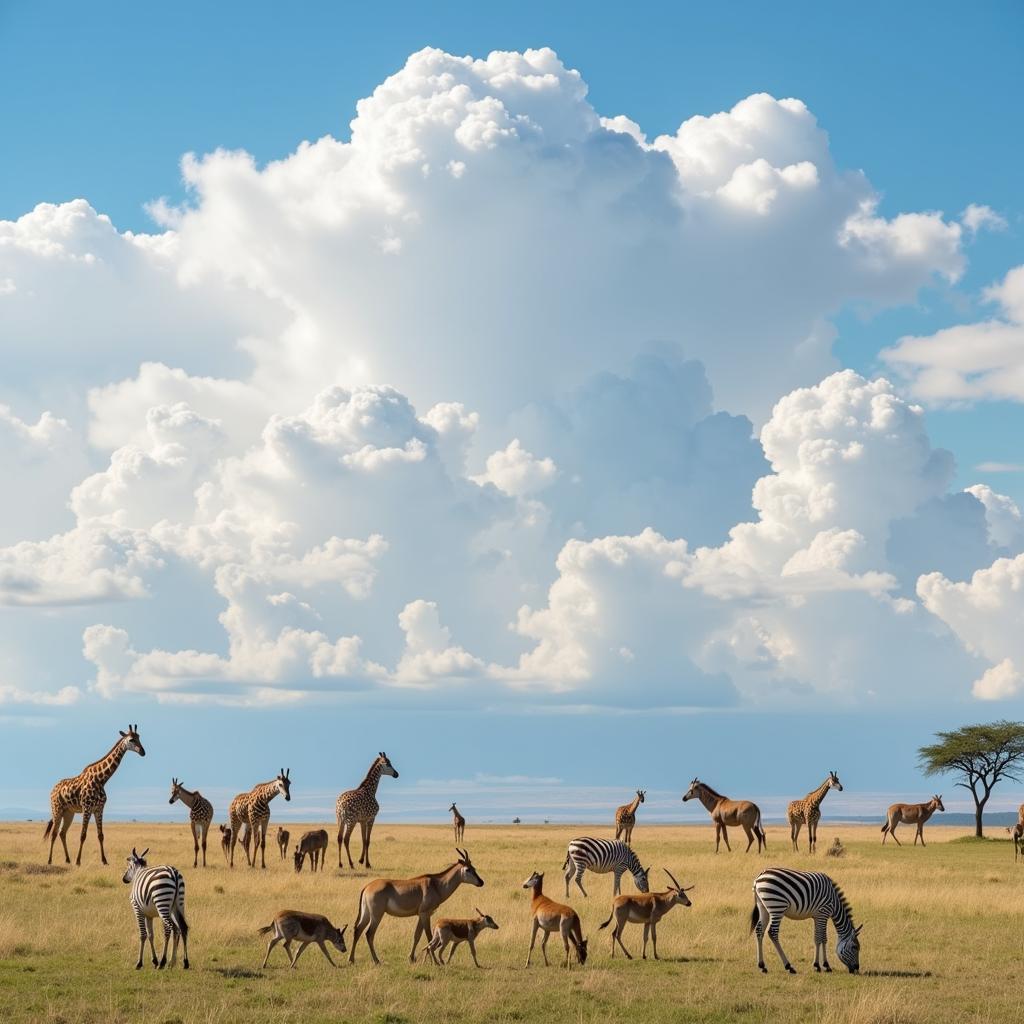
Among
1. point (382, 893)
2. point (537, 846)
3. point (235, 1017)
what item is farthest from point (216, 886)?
point (537, 846)

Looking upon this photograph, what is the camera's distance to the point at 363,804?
39.7 metres

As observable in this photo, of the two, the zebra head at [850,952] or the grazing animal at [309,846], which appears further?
the grazing animal at [309,846]

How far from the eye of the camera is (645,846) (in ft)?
171

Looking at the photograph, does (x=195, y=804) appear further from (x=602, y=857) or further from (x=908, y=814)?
(x=908, y=814)

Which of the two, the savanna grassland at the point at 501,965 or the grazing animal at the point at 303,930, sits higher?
the grazing animal at the point at 303,930

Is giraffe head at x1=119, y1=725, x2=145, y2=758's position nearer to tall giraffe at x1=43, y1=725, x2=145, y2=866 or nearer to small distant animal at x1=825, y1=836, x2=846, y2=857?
tall giraffe at x1=43, y1=725, x2=145, y2=866

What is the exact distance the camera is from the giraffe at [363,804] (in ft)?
128

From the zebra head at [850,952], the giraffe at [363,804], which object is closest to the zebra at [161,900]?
the zebra head at [850,952]

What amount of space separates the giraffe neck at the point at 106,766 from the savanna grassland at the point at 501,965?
398cm

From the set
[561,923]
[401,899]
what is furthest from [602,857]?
[401,899]

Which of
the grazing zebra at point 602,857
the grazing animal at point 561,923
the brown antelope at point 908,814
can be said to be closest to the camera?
the grazing animal at point 561,923

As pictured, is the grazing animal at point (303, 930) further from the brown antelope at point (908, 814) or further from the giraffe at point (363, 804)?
the brown antelope at point (908, 814)

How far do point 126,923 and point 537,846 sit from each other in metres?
31.4

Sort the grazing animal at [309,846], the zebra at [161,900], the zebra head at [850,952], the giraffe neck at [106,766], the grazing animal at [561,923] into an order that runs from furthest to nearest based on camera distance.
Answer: the giraffe neck at [106,766], the grazing animal at [309,846], the zebra head at [850,952], the grazing animal at [561,923], the zebra at [161,900]
